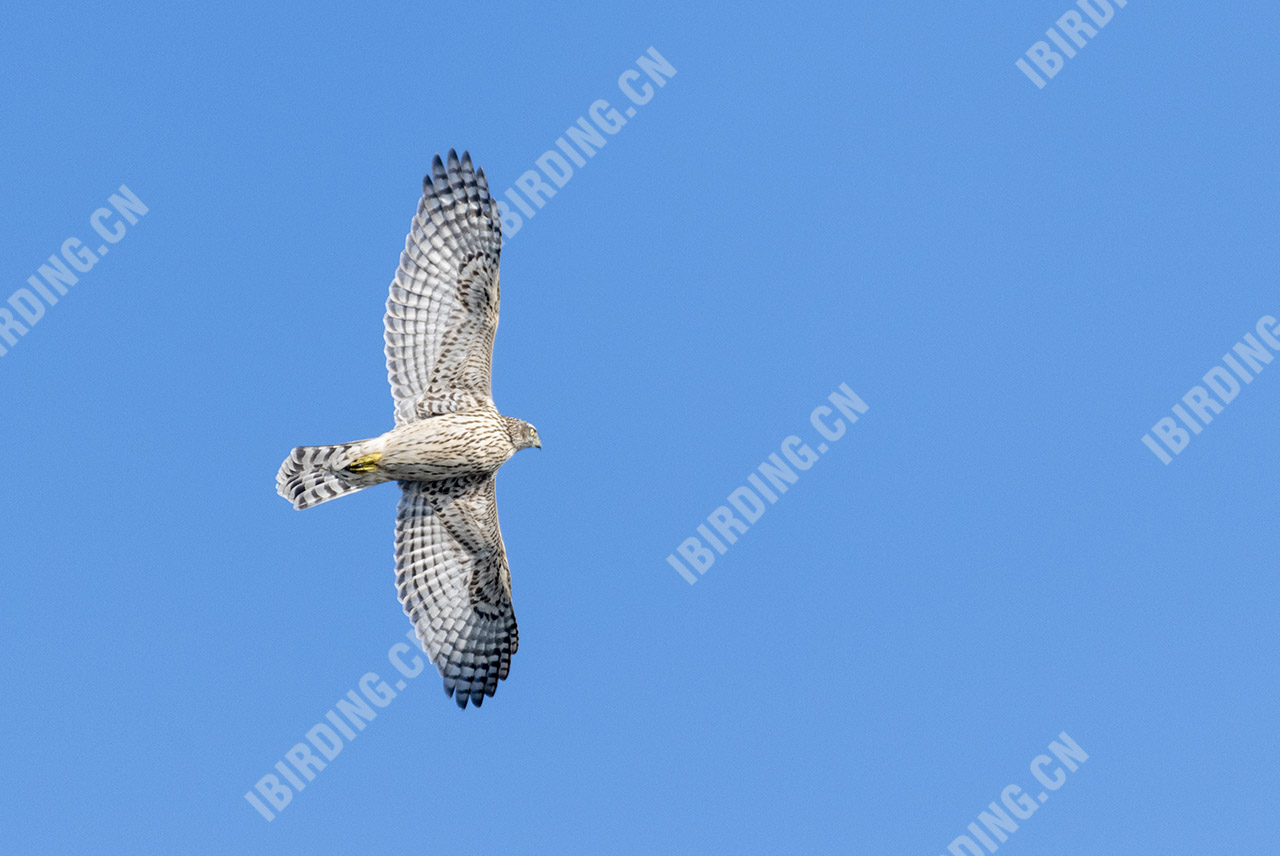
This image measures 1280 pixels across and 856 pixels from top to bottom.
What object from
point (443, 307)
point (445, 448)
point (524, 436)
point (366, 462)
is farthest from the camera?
point (524, 436)

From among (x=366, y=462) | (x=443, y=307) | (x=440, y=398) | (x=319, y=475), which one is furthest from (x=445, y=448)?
(x=443, y=307)

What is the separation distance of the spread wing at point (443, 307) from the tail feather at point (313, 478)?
0.84 metres

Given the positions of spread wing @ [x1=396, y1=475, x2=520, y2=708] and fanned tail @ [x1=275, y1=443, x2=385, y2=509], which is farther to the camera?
spread wing @ [x1=396, y1=475, x2=520, y2=708]

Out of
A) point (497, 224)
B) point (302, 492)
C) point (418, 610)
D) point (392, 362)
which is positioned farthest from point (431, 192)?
point (418, 610)

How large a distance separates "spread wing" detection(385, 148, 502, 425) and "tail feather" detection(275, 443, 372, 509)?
84 cm

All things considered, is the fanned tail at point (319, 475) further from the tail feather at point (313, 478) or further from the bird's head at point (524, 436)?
the bird's head at point (524, 436)

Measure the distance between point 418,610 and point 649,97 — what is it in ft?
21.1

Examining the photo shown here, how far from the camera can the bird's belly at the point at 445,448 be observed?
56.8 ft

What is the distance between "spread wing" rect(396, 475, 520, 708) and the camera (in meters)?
18.3

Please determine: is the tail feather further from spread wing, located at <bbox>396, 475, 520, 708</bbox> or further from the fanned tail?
spread wing, located at <bbox>396, 475, 520, 708</bbox>

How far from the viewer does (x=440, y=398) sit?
1767 centimetres

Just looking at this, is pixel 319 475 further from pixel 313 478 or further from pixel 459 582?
pixel 459 582

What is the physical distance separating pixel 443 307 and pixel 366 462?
1900mm

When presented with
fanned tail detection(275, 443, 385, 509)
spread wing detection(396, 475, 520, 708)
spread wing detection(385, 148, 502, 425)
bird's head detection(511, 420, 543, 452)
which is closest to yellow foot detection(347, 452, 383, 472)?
fanned tail detection(275, 443, 385, 509)
